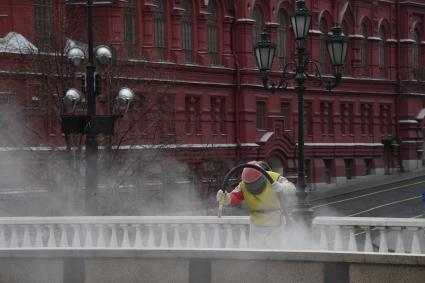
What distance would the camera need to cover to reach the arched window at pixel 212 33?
46.0 metres

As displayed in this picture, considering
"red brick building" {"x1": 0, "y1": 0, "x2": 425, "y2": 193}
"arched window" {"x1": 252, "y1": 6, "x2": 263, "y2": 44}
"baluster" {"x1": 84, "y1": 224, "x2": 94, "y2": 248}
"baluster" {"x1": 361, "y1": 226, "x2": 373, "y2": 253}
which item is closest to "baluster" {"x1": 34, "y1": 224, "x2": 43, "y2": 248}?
"baluster" {"x1": 84, "y1": 224, "x2": 94, "y2": 248}

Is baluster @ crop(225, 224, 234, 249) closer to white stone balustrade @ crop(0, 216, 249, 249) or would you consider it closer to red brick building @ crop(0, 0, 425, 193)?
white stone balustrade @ crop(0, 216, 249, 249)

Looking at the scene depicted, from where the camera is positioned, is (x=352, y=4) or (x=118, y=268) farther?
(x=352, y=4)

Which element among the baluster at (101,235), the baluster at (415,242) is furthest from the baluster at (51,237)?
the baluster at (415,242)

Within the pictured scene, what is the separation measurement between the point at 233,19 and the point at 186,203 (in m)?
13.1

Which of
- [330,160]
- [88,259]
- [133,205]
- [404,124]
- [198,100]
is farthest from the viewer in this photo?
[404,124]

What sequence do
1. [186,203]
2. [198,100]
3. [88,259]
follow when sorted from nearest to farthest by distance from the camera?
[88,259], [186,203], [198,100]

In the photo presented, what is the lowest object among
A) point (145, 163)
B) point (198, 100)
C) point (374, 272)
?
point (374, 272)

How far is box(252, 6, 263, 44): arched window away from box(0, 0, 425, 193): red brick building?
0.05 metres

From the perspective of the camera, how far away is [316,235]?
56.6 feet

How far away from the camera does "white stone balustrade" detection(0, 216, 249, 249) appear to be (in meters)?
17.7

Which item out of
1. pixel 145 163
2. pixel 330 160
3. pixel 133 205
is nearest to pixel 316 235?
pixel 133 205

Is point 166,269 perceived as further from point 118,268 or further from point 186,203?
point 186,203

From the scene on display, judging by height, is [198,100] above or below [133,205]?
above
